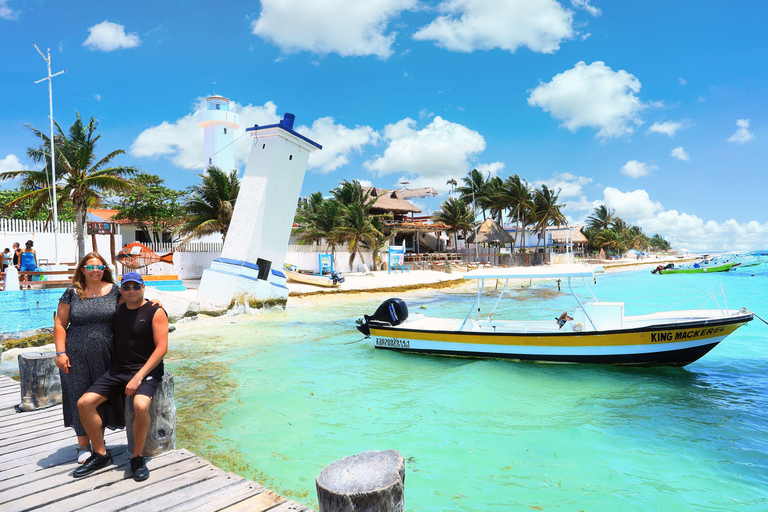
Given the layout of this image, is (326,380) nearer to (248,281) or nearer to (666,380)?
(666,380)

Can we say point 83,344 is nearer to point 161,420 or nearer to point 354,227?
point 161,420

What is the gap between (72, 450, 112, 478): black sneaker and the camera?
146 inches

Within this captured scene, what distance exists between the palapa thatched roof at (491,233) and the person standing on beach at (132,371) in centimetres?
4794

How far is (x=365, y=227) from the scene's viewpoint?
31562 millimetres

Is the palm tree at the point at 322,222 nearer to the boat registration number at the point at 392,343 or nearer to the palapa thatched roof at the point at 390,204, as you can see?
the palapa thatched roof at the point at 390,204

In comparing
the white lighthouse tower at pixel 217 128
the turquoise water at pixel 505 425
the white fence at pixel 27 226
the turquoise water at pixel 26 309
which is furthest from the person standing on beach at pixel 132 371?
the white lighthouse tower at pixel 217 128

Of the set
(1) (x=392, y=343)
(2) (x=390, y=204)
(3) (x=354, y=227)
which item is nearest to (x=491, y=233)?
(2) (x=390, y=204)

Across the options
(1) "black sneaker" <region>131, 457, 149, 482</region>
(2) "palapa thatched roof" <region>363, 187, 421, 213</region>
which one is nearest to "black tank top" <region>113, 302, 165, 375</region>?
(1) "black sneaker" <region>131, 457, 149, 482</region>

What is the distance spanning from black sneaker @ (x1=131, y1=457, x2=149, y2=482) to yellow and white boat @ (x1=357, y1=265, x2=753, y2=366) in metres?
7.94

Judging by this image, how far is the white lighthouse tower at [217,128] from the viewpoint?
4116 cm

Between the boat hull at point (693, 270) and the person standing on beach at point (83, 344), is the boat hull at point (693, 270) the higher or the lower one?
the lower one

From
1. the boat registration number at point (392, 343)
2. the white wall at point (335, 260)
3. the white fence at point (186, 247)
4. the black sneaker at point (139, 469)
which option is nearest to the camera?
the black sneaker at point (139, 469)

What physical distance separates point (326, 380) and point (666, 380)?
23.8ft

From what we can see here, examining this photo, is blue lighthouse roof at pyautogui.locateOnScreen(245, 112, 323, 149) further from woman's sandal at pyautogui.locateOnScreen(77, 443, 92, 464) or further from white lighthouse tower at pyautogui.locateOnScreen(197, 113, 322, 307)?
woman's sandal at pyautogui.locateOnScreen(77, 443, 92, 464)
